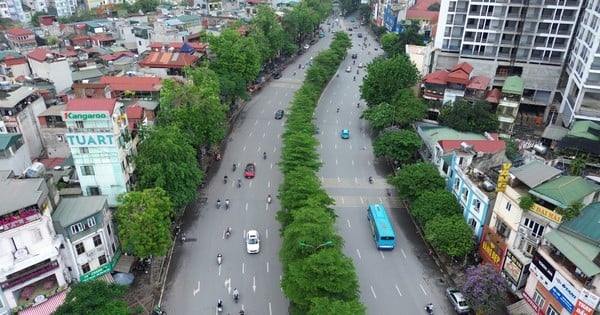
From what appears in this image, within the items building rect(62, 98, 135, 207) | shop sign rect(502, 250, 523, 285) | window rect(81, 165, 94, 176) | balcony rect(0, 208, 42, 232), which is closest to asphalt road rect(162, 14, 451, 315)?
shop sign rect(502, 250, 523, 285)

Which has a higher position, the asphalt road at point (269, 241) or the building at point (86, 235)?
the building at point (86, 235)

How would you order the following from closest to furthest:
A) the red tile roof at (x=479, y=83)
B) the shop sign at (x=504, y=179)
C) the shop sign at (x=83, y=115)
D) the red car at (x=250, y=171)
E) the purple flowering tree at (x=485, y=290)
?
the purple flowering tree at (x=485, y=290), the shop sign at (x=504, y=179), the shop sign at (x=83, y=115), the red car at (x=250, y=171), the red tile roof at (x=479, y=83)

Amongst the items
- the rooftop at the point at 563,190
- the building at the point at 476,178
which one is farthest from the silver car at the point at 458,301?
the rooftop at the point at 563,190

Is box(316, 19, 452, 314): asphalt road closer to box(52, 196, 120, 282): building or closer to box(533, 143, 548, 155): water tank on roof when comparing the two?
box(533, 143, 548, 155): water tank on roof

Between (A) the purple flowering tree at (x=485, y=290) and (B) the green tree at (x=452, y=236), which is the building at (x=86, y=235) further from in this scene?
(A) the purple flowering tree at (x=485, y=290)

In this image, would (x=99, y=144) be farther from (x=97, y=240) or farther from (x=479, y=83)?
(x=479, y=83)

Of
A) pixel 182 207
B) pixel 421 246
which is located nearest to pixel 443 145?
pixel 421 246

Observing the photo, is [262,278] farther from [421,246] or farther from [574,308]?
[574,308]
